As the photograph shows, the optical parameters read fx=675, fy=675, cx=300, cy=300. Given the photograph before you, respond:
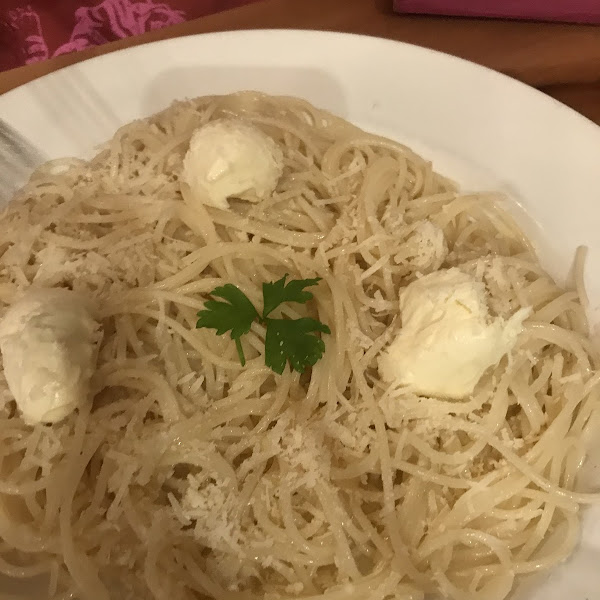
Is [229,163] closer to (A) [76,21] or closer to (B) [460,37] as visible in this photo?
(B) [460,37]

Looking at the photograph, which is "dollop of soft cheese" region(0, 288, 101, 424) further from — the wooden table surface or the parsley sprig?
the wooden table surface

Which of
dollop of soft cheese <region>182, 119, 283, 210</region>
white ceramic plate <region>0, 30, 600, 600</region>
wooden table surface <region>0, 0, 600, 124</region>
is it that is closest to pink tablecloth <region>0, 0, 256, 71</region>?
wooden table surface <region>0, 0, 600, 124</region>

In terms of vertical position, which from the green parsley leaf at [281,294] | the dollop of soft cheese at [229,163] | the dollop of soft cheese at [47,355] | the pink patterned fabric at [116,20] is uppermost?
the pink patterned fabric at [116,20]

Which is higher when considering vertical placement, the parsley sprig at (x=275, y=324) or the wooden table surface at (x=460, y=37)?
the wooden table surface at (x=460, y=37)

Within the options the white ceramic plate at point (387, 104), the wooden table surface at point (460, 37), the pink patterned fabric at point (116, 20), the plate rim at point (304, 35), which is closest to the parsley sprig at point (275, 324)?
the white ceramic plate at point (387, 104)

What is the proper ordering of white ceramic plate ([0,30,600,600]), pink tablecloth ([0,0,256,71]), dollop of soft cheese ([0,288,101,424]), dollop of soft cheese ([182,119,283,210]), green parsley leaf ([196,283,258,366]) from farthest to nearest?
pink tablecloth ([0,0,256,71]), white ceramic plate ([0,30,600,600]), dollop of soft cheese ([182,119,283,210]), green parsley leaf ([196,283,258,366]), dollop of soft cheese ([0,288,101,424])

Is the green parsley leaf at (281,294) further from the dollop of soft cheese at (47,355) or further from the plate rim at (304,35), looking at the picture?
the plate rim at (304,35)

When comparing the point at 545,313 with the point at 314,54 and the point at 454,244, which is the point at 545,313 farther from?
the point at 314,54
